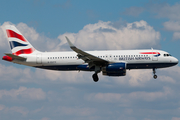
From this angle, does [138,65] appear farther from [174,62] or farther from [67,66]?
[67,66]

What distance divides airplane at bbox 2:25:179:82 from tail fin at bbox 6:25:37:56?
2.39 feet

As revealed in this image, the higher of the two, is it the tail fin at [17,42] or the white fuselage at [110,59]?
the tail fin at [17,42]

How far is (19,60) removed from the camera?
57812 millimetres

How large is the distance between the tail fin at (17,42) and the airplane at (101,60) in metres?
0.73

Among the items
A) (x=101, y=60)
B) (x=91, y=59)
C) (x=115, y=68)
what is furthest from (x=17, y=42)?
(x=115, y=68)

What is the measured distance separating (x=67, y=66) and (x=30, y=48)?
28.8 ft

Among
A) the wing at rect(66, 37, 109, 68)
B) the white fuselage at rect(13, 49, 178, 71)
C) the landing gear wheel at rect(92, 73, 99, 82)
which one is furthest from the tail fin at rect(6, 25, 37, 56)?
the landing gear wheel at rect(92, 73, 99, 82)

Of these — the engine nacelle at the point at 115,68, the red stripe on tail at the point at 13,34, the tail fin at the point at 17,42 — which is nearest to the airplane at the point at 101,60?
the engine nacelle at the point at 115,68

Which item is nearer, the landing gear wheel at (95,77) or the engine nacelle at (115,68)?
the engine nacelle at (115,68)

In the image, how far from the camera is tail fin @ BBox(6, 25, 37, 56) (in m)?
59.7

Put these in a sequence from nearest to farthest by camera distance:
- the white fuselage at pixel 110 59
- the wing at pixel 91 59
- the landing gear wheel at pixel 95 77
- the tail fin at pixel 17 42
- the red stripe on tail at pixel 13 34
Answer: the wing at pixel 91 59
the white fuselage at pixel 110 59
the landing gear wheel at pixel 95 77
the tail fin at pixel 17 42
the red stripe on tail at pixel 13 34

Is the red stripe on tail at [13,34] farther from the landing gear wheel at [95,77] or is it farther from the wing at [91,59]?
the landing gear wheel at [95,77]

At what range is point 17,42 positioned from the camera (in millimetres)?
60219

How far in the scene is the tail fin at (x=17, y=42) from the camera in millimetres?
59688
